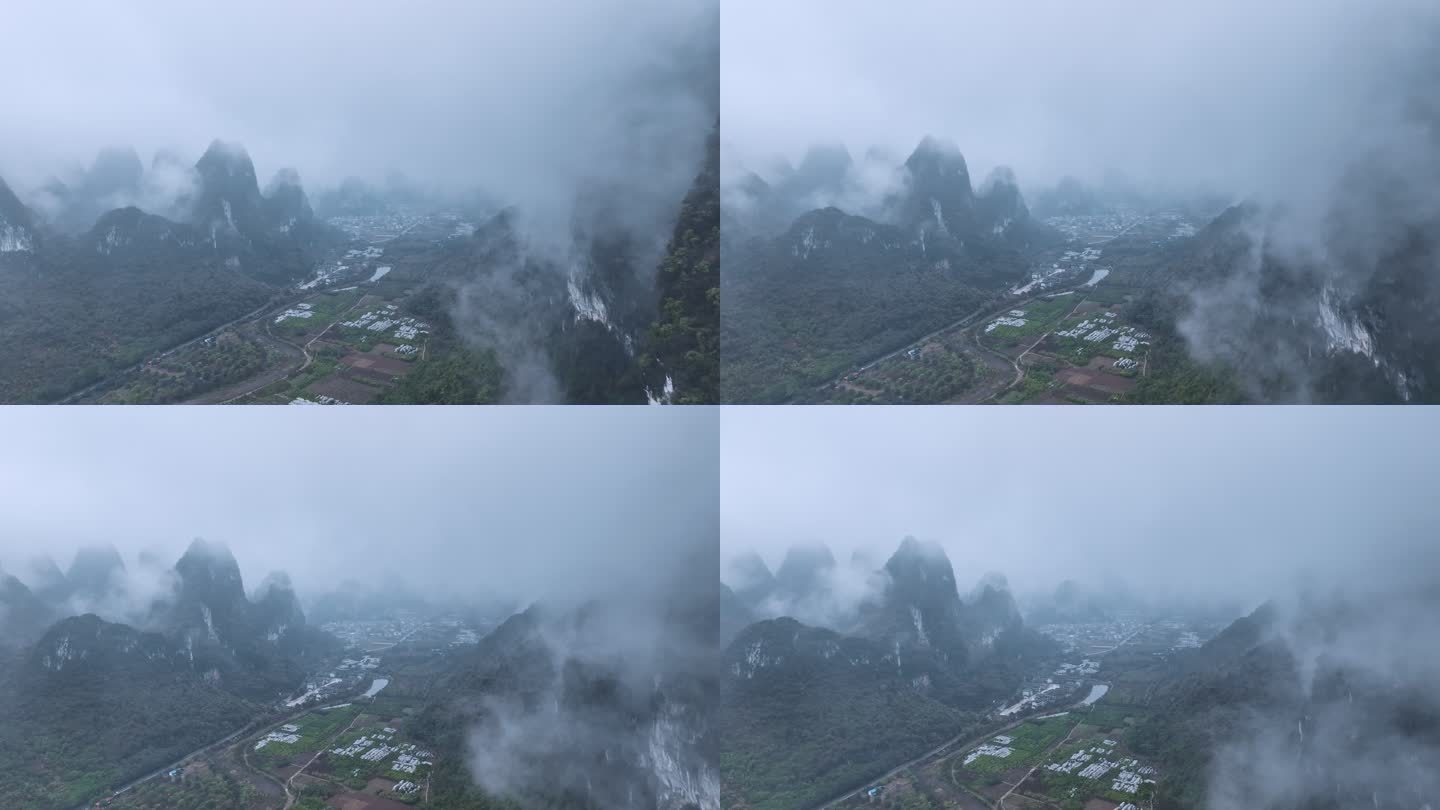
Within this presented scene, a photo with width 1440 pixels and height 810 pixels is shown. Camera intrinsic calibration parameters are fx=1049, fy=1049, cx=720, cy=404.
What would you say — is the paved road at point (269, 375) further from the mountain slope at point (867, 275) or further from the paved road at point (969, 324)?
the paved road at point (969, 324)

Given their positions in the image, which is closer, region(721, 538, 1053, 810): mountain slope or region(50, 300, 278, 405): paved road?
region(50, 300, 278, 405): paved road

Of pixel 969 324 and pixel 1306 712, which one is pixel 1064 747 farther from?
pixel 969 324

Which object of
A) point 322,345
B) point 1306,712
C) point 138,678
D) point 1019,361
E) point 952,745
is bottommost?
point 952,745

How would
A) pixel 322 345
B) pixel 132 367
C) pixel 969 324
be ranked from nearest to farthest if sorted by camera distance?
1. pixel 132 367
2. pixel 322 345
3. pixel 969 324

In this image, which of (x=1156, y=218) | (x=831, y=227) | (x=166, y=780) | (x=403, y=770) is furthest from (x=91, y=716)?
(x=1156, y=218)

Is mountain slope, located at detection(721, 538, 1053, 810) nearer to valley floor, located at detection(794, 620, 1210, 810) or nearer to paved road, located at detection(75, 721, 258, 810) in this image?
valley floor, located at detection(794, 620, 1210, 810)

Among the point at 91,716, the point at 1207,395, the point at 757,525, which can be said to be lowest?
the point at 91,716

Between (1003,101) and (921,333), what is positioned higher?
(1003,101)

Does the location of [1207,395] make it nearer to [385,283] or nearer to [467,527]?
[467,527]

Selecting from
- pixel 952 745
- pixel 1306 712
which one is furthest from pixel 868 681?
pixel 1306 712

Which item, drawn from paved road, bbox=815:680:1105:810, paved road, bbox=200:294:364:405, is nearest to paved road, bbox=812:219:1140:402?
paved road, bbox=815:680:1105:810

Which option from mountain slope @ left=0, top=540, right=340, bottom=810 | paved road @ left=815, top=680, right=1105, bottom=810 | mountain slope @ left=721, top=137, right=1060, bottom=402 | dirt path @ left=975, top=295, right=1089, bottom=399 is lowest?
paved road @ left=815, top=680, right=1105, bottom=810
